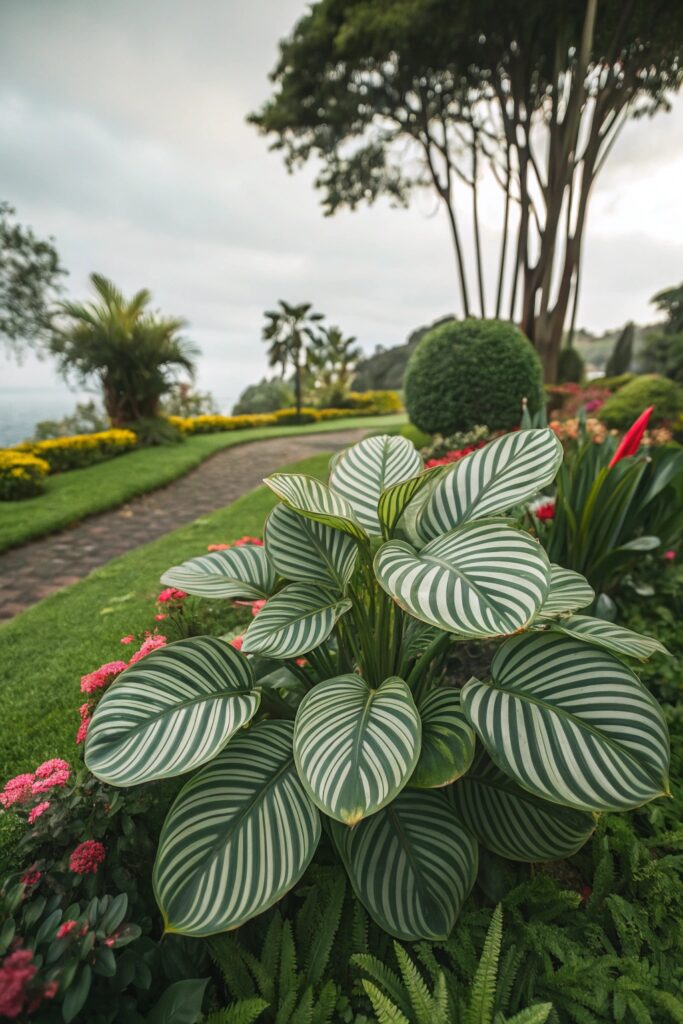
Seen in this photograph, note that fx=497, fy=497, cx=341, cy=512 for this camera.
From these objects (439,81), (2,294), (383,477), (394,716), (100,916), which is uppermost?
(439,81)

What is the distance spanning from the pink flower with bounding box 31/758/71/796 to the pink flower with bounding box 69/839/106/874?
0.16 m

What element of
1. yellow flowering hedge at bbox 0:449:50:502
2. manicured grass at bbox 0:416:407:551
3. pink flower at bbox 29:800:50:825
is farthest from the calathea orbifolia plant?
yellow flowering hedge at bbox 0:449:50:502

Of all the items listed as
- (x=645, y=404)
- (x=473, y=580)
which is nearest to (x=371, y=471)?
(x=473, y=580)

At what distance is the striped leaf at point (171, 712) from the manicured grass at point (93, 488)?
419cm

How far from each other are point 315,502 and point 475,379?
530 centimetres

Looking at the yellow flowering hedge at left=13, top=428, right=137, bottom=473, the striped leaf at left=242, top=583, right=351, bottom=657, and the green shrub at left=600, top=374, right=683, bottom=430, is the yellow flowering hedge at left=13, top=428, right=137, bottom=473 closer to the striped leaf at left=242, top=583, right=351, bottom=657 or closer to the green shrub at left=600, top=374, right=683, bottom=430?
the striped leaf at left=242, top=583, right=351, bottom=657

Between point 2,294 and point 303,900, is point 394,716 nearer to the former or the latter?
point 303,900

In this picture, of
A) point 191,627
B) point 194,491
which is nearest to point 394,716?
point 191,627

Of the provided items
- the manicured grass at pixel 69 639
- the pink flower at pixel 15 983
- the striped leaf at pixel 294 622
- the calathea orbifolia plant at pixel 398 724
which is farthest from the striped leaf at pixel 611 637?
the manicured grass at pixel 69 639

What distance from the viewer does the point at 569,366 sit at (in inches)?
518

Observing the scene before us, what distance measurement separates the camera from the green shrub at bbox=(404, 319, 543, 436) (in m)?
5.89

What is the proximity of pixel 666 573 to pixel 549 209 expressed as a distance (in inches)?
389

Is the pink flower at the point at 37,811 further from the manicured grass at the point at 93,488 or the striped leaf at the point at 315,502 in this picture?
the manicured grass at the point at 93,488

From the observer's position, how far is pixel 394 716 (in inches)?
33.8
